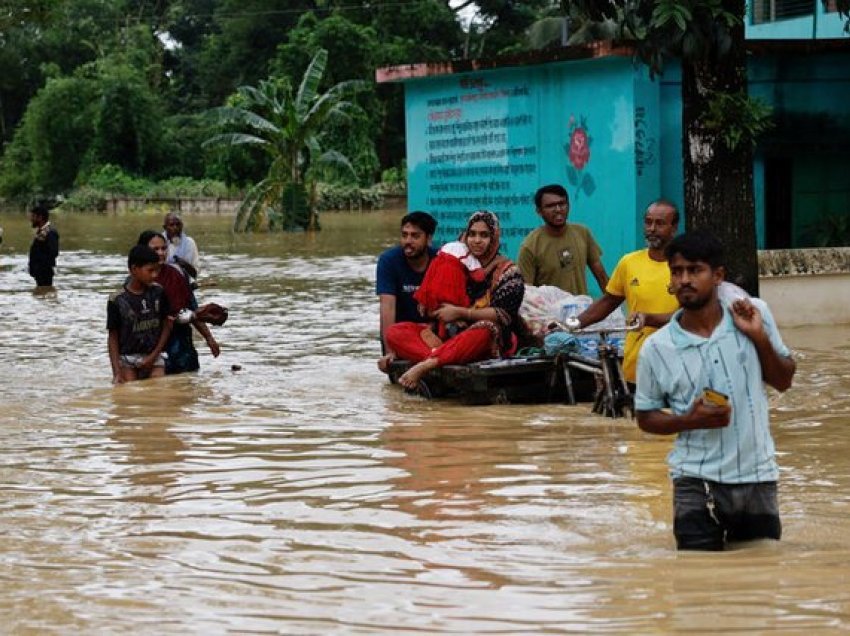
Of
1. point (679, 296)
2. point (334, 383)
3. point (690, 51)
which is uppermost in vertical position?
point (690, 51)

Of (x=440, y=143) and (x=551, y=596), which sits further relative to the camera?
(x=440, y=143)

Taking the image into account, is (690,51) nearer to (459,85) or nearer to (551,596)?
(551,596)

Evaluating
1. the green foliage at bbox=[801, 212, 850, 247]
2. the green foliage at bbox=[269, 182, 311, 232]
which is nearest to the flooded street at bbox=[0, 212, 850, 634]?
the green foliage at bbox=[801, 212, 850, 247]

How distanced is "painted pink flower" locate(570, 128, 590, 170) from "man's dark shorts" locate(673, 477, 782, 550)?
36.7 feet

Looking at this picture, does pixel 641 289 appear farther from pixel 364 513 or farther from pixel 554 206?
pixel 554 206

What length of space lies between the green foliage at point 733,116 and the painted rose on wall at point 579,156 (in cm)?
469

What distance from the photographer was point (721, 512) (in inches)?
234

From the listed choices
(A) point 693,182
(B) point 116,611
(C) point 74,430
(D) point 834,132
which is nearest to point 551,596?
(B) point 116,611

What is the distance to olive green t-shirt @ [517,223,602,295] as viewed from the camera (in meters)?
11.8

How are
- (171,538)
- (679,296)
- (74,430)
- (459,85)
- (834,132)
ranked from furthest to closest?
(459,85)
(834,132)
(74,430)
(171,538)
(679,296)

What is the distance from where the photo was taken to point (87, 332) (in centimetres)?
1800

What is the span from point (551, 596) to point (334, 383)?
705 centimetres

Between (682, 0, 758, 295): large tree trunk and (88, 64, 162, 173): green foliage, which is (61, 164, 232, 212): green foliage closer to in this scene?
(88, 64, 162, 173): green foliage

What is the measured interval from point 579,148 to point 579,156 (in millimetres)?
84
